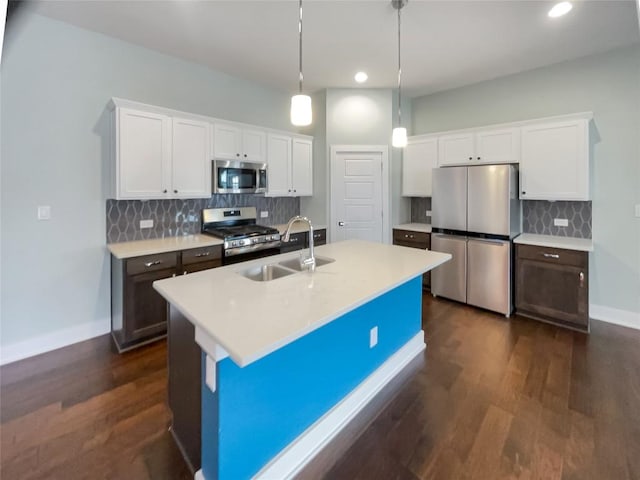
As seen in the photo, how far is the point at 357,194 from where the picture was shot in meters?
4.81

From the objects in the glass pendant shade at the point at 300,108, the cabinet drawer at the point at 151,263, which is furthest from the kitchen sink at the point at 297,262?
the cabinet drawer at the point at 151,263

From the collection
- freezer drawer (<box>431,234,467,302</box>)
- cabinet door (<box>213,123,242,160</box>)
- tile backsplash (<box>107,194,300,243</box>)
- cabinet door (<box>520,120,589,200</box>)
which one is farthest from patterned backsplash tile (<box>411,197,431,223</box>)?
cabinet door (<box>213,123,242,160</box>)

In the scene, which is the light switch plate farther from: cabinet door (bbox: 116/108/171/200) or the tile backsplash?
cabinet door (bbox: 116/108/171/200)

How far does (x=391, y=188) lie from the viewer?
4.80m

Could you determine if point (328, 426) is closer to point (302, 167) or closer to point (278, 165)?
point (278, 165)

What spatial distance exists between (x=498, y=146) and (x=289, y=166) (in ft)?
8.69

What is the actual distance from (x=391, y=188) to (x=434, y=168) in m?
0.69

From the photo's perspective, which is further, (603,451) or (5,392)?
(5,392)

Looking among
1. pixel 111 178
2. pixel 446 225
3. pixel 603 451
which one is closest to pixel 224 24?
pixel 111 178

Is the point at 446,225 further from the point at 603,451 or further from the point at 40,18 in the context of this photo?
the point at 40,18

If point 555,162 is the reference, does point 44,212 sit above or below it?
below

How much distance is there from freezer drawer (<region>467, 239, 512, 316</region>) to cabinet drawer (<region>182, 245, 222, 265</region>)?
2.93 metres

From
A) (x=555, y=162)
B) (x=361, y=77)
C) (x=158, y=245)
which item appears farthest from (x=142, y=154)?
(x=555, y=162)

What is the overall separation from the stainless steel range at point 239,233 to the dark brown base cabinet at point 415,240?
1.78 metres
